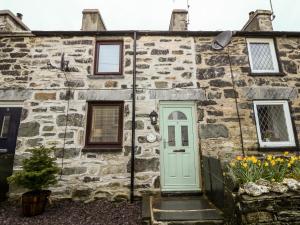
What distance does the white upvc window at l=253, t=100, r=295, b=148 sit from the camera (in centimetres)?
664

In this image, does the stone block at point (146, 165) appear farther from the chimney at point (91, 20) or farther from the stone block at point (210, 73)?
the chimney at point (91, 20)

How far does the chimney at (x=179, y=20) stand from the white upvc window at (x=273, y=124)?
3551 millimetres

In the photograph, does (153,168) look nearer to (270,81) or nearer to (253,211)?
(253,211)

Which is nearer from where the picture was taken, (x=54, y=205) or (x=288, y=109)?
(x=54, y=205)

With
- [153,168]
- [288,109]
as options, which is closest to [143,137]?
[153,168]

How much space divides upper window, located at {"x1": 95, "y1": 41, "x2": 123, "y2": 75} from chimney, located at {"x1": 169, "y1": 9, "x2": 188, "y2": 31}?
82.3 inches

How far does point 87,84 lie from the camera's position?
6.83 meters

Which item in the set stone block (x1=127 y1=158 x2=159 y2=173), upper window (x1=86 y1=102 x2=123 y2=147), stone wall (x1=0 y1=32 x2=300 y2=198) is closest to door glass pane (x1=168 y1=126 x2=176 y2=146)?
stone wall (x1=0 y1=32 x2=300 y2=198)

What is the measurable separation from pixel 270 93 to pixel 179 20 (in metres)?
3.89

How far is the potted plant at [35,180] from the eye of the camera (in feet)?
16.8

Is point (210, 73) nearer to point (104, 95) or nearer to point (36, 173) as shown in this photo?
point (104, 95)

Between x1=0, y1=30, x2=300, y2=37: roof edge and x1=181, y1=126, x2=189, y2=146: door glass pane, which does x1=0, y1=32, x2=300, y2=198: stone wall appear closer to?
x1=0, y1=30, x2=300, y2=37: roof edge

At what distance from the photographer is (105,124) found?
6.68m

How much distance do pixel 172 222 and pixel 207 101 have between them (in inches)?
144
